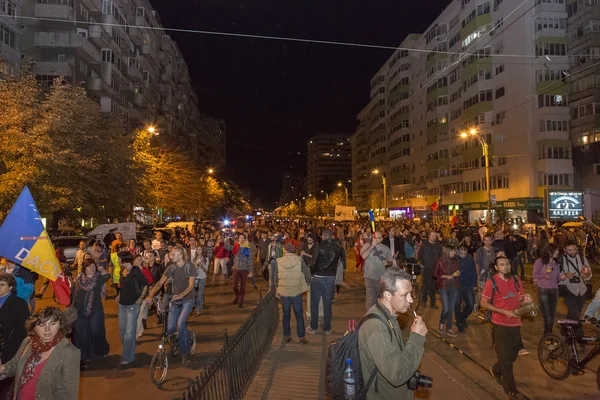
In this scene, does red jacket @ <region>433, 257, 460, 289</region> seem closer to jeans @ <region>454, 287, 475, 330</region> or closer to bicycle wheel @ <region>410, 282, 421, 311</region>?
jeans @ <region>454, 287, 475, 330</region>

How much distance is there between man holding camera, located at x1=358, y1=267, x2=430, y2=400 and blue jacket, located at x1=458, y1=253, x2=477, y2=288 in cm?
641

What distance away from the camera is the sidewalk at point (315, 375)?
20.6ft

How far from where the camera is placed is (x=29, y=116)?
20.4 m

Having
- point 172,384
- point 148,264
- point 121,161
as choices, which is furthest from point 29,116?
point 172,384

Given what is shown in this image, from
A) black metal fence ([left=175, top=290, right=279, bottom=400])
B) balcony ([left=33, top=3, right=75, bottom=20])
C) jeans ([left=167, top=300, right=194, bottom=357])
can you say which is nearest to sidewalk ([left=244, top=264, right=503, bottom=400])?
black metal fence ([left=175, top=290, right=279, bottom=400])

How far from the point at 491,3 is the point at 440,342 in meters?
53.1

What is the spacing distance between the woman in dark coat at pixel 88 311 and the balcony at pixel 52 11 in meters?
39.0

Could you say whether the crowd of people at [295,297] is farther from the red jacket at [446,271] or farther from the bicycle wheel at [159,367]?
the bicycle wheel at [159,367]

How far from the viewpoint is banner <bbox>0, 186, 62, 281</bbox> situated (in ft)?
20.1

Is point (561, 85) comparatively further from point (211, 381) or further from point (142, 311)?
point (211, 381)

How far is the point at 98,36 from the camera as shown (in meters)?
45.7

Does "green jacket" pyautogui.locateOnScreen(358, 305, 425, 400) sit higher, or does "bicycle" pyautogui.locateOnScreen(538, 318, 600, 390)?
"green jacket" pyautogui.locateOnScreen(358, 305, 425, 400)

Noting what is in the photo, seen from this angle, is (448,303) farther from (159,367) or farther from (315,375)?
(159,367)

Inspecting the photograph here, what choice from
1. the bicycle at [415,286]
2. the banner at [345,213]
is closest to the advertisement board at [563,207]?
the banner at [345,213]
